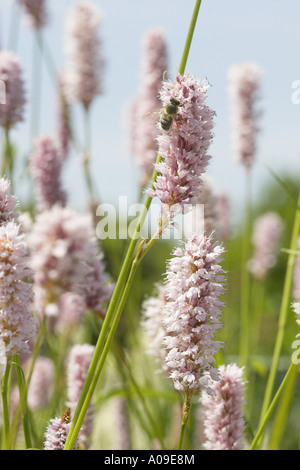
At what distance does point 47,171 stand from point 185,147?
741 millimetres

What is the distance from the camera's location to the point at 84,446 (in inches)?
42.6

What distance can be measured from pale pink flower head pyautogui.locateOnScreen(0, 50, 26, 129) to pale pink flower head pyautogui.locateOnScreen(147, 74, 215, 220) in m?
0.72

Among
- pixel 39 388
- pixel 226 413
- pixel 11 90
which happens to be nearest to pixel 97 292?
pixel 226 413

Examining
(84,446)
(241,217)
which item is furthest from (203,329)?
(241,217)

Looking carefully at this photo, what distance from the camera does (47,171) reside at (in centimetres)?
148

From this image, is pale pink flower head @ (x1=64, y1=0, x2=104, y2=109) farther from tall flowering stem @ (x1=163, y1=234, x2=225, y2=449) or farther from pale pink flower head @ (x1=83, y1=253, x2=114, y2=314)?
tall flowering stem @ (x1=163, y1=234, x2=225, y2=449)

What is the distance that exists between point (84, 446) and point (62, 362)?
0.65 metres

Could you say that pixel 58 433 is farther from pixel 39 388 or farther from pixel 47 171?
pixel 39 388

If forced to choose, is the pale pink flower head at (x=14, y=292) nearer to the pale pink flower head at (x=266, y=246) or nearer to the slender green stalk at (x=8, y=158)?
the slender green stalk at (x=8, y=158)

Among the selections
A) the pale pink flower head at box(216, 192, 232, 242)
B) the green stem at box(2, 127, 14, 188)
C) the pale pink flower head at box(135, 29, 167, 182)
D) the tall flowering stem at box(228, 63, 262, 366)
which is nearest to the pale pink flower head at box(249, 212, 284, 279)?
the pale pink flower head at box(216, 192, 232, 242)

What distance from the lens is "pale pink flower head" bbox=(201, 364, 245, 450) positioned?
0.94m

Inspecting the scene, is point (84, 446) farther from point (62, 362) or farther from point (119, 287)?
point (62, 362)

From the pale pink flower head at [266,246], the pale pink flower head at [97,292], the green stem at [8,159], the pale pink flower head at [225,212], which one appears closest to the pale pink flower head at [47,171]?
the green stem at [8,159]

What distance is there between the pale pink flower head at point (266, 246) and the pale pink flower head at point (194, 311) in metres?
1.63
